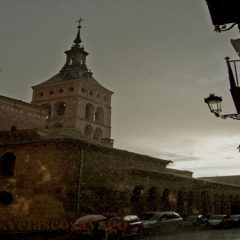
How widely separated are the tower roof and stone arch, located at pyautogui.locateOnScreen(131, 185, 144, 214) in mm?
26856

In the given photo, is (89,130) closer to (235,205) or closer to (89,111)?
(89,111)

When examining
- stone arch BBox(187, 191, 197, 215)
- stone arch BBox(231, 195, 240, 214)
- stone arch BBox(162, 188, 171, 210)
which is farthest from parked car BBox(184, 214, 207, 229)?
stone arch BBox(231, 195, 240, 214)

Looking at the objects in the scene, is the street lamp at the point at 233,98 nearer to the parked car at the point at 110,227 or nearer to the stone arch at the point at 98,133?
the parked car at the point at 110,227

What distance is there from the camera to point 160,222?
69.2 feet

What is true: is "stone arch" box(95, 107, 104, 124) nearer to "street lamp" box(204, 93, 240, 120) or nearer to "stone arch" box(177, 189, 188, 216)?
"stone arch" box(177, 189, 188, 216)

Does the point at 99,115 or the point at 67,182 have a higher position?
the point at 99,115

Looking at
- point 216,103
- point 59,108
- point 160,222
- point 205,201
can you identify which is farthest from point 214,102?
point 59,108

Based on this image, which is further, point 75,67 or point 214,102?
point 75,67

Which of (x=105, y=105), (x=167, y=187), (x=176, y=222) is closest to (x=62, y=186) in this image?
(x=176, y=222)

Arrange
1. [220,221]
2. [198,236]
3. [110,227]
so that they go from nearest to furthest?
[110,227], [198,236], [220,221]

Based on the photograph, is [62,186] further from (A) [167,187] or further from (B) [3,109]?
(B) [3,109]

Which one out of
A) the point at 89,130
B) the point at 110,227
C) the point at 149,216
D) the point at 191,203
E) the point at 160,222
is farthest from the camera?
the point at 89,130

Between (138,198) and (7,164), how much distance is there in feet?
33.4

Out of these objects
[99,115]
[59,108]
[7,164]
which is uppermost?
[59,108]
